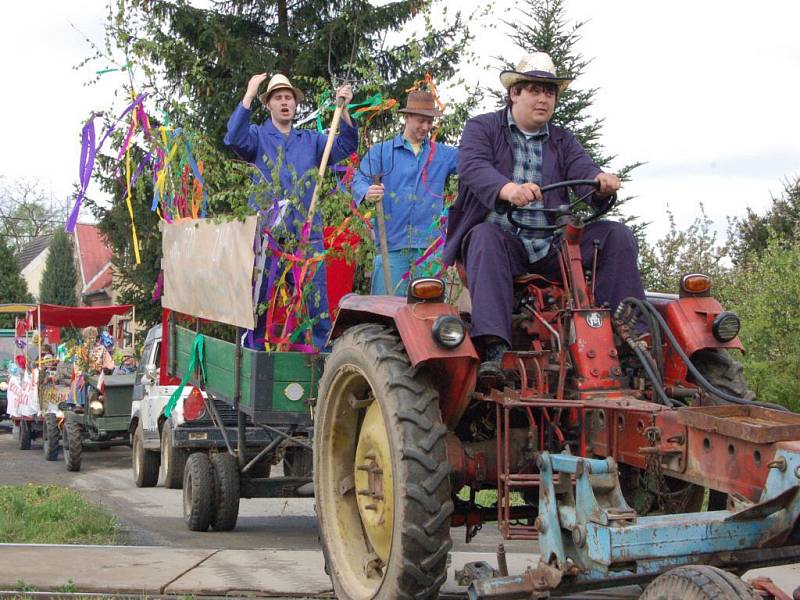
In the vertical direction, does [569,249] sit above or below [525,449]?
above

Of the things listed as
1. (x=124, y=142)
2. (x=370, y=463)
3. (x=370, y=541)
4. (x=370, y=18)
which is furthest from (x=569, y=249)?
(x=370, y=18)

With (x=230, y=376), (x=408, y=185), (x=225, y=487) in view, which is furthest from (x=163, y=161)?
(x=225, y=487)

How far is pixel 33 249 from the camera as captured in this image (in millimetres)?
64312

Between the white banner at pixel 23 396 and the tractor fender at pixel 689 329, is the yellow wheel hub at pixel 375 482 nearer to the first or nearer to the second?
the tractor fender at pixel 689 329

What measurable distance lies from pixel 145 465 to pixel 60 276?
42401 mm

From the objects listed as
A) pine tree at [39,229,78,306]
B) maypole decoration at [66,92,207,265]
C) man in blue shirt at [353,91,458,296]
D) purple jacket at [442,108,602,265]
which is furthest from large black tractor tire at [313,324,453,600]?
pine tree at [39,229,78,306]

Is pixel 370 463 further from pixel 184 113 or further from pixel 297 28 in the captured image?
pixel 297 28

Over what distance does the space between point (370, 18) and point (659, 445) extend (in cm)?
1482

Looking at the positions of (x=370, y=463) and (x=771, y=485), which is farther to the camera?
(x=370, y=463)

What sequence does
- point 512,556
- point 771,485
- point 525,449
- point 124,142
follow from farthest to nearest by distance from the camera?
point 124,142
point 512,556
point 525,449
point 771,485

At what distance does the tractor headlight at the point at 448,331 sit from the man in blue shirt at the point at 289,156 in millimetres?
2734

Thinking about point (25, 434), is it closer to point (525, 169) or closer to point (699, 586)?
point (525, 169)

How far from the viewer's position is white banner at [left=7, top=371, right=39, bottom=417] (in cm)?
1888

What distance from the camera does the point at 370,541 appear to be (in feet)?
16.7
